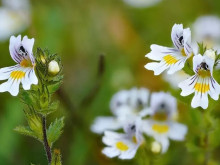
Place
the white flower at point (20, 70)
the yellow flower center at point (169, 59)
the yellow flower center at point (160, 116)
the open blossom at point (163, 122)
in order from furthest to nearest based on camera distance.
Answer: the yellow flower center at point (160, 116), the open blossom at point (163, 122), the yellow flower center at point (169, 59), the white flower at point (20, 70)

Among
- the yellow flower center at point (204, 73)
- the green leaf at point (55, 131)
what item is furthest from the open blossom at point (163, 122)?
the green leaf at point (55, 131)

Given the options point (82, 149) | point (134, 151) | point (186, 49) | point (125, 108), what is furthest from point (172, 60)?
point (82, 149)

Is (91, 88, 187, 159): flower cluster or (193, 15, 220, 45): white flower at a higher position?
(193, 15, 220, 45): white flower

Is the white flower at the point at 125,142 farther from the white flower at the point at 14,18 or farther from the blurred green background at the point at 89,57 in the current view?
the white flower at the point at 14,18

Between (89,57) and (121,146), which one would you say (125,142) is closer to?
(121,146)

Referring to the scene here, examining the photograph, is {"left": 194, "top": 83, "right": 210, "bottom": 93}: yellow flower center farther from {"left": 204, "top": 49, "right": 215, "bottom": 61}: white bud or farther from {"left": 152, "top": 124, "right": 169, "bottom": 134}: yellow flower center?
{"left": 152, "top": 124, "right": 169, "bottom": 134}: yellow flower center

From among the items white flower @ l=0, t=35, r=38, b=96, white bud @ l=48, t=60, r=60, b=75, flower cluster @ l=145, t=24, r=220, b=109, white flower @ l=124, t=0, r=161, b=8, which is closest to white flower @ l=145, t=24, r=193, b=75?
flower cluster @ l=145, t=24, r=220, b=109

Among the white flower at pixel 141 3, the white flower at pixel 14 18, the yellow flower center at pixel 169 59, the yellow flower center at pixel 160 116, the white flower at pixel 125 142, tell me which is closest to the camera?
the yellow flower center at pixel 169 59
